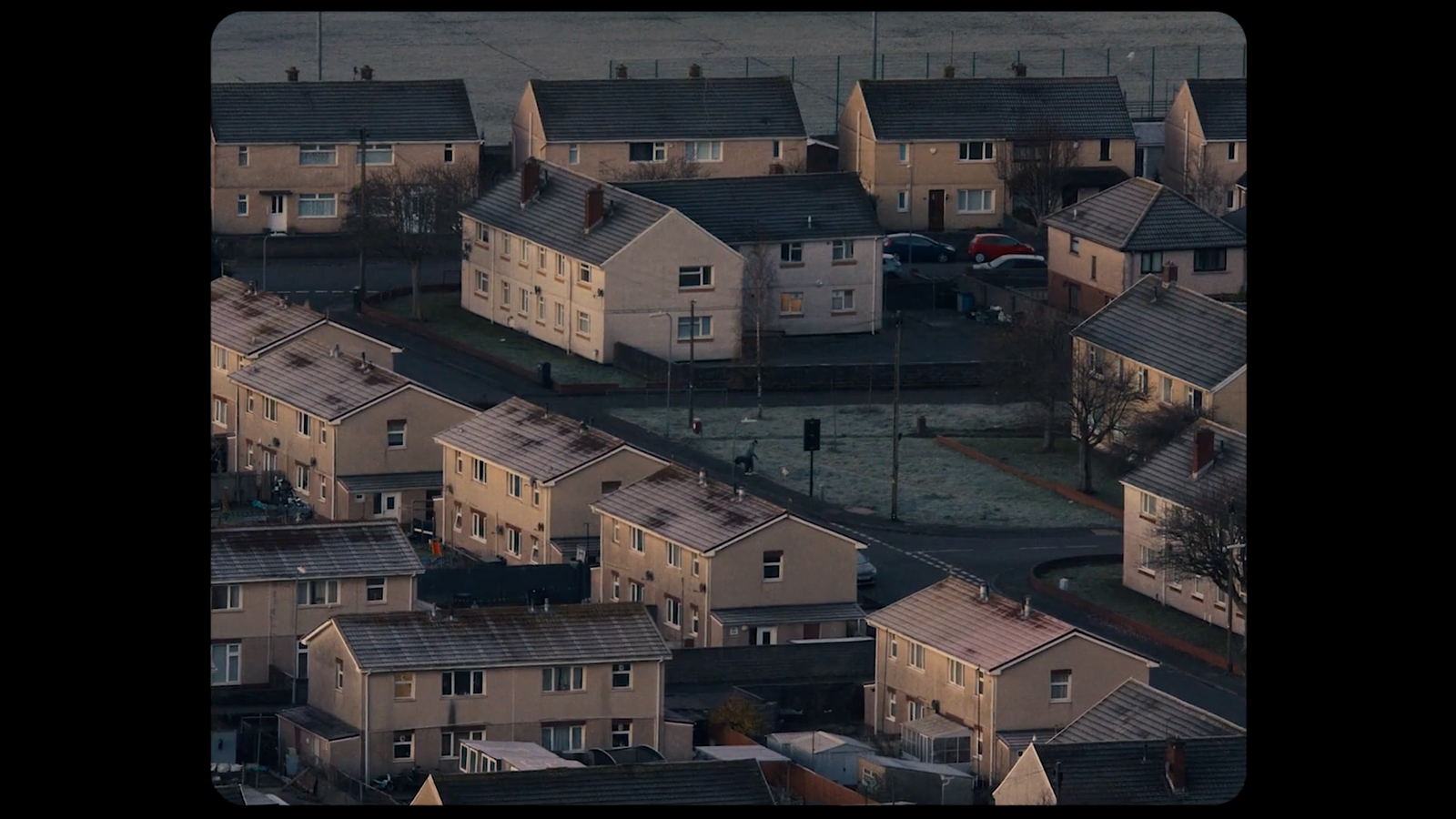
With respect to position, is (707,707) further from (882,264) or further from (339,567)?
(882,264)

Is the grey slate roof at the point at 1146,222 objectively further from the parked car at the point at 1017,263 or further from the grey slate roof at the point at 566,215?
the grey slate roof at the point at 566,215

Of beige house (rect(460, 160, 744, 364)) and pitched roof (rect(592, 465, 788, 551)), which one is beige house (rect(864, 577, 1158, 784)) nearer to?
pitched roof (rect(592, 465, 788, 551))

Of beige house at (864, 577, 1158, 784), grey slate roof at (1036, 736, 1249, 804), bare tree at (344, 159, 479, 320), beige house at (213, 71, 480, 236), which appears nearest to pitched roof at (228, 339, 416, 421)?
bare tree at (344, 159, 479, 320)

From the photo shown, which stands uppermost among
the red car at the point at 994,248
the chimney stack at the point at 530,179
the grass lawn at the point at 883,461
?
the chimney stack at the point at 530,179

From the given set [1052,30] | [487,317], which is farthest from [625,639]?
[1052,30]

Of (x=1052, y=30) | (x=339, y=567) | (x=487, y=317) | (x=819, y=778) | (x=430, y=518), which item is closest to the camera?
(x=819, y=778)

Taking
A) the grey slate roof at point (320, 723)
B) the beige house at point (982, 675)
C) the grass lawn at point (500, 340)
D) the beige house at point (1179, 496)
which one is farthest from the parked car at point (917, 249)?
the grey slate roof at point (320, 723)

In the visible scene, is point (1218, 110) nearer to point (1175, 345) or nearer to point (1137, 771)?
point (1175, 345)
